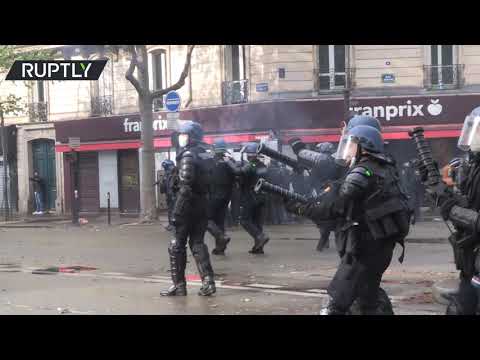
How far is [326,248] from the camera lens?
12.3m

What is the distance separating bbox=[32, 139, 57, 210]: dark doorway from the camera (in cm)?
2783

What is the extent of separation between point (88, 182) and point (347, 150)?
22443 mm

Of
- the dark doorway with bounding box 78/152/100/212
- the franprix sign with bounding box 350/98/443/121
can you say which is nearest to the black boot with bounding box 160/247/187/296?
the franprix sign with bounding box 350/98/443/121

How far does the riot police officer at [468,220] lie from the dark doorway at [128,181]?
20858mm

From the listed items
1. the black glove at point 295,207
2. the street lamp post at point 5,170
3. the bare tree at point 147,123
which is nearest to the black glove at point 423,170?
the black glove at point 295,207

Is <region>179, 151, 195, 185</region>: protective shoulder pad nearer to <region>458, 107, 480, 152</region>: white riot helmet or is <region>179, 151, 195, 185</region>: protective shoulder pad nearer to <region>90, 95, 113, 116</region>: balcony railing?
<region>458, 107, 480, 152</region>: white riot helmet

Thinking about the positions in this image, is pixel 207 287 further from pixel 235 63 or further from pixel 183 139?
pixel 235 63

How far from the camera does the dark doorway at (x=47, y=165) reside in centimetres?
2783

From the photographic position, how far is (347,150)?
17.0ft

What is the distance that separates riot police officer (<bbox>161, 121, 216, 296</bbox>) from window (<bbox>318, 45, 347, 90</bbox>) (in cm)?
1455

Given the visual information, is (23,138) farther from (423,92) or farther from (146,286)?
(146,286)

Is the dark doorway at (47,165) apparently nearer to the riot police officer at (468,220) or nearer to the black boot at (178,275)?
the black boot at (178,275)

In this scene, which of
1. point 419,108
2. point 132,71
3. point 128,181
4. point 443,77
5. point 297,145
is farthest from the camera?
point 128,181

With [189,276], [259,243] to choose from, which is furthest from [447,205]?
Answer: [259,243]
